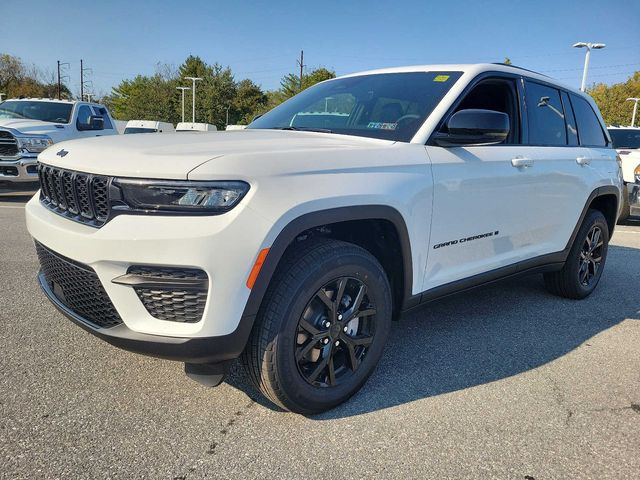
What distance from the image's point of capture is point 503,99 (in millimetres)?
3537

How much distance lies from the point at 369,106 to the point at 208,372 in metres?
1.94

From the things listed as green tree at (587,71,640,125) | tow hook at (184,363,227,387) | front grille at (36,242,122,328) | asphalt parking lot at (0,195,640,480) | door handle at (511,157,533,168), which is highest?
green tree at (587,71,640,125)

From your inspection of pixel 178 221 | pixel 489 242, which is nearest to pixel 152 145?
pixel 178 221

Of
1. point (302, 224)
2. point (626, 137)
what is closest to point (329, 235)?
point (302, 224)

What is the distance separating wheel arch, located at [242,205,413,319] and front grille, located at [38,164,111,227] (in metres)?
0.68

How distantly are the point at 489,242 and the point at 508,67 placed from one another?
128cm

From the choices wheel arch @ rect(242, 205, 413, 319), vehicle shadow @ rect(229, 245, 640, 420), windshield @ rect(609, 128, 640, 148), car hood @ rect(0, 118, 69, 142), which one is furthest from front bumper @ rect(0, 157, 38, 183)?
windshield @ rect(609, 128, 640, 148)

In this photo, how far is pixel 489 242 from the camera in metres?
3.20

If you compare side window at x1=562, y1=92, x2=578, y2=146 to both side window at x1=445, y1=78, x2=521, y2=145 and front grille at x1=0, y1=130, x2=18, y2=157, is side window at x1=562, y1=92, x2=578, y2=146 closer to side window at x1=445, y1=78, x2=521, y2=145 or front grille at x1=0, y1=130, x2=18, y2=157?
side window at x1=445, y1=78, x2=521, y2=145

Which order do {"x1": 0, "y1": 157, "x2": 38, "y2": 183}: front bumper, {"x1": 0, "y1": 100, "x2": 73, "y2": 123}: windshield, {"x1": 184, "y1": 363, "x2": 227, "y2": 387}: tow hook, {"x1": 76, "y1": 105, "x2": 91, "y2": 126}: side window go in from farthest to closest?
{"x1": 76, "y1": 105, "x2": 91, "y2": 126}: side window, {"x1": 0, "y1": 100, "x2": 73, "y2": 123}: windshield, {"x1": 0, "y1": 157, "x2": 38, "y2": 183}: front bumper, {"x1": 184, "y1": 363, "x2": 227, "y2": 387}: tow hook

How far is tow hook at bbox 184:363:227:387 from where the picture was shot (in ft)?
7.07

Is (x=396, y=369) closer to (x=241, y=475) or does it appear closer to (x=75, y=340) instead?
(x=241, y=475)

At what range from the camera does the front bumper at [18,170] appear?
8617mm

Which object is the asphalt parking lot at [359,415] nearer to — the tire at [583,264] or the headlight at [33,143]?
the tire at [583,264]
